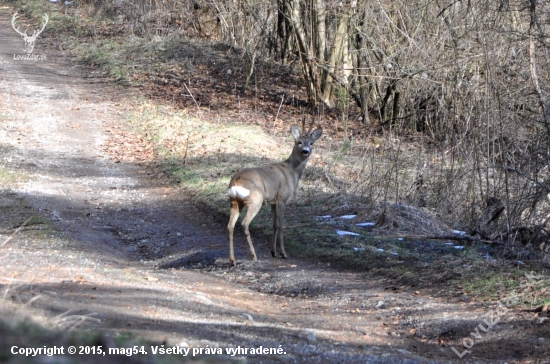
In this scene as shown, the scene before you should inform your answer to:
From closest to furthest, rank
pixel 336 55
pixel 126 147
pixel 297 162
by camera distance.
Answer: pixel 297 162, pixel 126 147, pixel 336 55

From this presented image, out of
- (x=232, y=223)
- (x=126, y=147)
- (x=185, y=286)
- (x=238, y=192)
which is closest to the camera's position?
(x=185, y=286)

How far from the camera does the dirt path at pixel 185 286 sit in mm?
6291

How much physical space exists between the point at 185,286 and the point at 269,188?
8.80 feet

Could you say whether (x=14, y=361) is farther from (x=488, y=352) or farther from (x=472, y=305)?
(x=472, y=305)

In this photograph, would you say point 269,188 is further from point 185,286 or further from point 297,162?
point 185,286

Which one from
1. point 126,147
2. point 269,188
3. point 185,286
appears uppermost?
point 269,188

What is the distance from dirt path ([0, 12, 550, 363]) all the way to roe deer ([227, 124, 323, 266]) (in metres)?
0.56

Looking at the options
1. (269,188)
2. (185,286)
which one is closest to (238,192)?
(269,188)

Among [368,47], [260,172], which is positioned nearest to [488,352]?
[260,172]

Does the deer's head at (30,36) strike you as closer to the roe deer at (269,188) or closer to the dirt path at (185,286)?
the dirt path at (185,286)

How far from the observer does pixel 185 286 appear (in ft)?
27.3

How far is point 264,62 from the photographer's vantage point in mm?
27562

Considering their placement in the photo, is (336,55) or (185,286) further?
(336,55)

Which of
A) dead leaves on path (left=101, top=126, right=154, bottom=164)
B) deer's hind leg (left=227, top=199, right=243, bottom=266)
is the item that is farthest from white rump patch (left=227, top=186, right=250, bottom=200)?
dead leaves on path (left=101, top=126, right=154, bottom=164)
